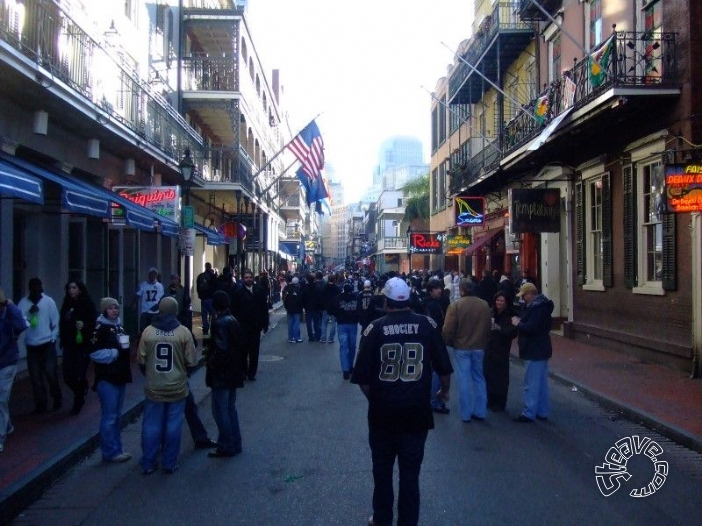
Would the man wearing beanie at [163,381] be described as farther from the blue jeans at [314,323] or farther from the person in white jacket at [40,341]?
the blue jeans at [314,323]

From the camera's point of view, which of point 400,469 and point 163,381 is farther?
point 163,381

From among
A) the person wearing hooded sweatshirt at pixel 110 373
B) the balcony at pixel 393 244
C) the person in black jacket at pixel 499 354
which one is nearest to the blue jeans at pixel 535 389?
the person in black jacket at pixel 499 354

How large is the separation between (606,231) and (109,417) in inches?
477

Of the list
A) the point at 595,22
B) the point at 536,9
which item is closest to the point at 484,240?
the point at 536,9

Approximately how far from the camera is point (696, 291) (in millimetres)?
12078

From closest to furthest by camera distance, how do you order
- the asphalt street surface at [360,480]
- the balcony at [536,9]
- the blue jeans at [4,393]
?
the asphalt street surface at [360,480]
the blue jeans at [4,393]
the balcony at [536,9]

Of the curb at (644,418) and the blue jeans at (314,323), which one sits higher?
the blue jeans at (314,323)

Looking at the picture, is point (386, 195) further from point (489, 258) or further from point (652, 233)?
point (652, 233)

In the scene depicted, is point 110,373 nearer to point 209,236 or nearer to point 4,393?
point 4,393

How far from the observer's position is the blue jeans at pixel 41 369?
918cm

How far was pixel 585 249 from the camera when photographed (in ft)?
57.7

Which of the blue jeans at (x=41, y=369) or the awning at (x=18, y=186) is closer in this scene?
the awning at (x=18, y=186)

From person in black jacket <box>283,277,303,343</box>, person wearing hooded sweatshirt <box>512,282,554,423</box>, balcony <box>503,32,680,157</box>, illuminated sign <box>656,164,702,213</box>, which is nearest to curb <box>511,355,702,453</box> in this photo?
person wearing hooded sweatshirt <box>512,282,554,423</box>

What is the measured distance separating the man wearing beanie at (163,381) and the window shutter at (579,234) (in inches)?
510
